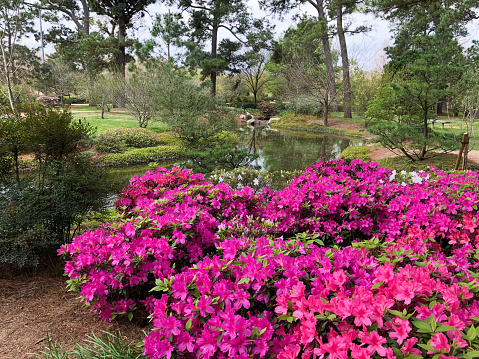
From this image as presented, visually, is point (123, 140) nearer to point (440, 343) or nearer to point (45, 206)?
point (45, 206)

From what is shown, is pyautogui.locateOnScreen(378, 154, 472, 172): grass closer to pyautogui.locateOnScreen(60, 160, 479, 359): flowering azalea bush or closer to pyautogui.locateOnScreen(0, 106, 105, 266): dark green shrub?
pyautogui.locateOnScreen(60, 160, 479, 359): flowering azalea bush

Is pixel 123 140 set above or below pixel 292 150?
above

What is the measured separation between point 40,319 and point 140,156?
8.26 m

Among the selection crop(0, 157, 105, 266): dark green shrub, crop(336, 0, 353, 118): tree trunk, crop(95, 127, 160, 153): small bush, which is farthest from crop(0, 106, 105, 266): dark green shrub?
crop(336, 0, 353, 118): tree trunk

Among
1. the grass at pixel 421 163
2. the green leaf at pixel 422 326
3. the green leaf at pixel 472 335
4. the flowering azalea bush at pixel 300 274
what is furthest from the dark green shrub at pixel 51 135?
the grass at pixel 421 163

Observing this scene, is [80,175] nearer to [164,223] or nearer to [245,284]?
[164,223]

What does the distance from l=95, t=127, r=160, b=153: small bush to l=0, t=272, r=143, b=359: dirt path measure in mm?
8677

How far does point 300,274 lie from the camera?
48.9 inches

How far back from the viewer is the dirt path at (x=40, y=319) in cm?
179

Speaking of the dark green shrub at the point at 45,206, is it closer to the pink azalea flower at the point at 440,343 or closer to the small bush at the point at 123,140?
the pink azalea flower at the point at 440,343

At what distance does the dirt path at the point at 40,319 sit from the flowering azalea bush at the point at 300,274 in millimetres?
158

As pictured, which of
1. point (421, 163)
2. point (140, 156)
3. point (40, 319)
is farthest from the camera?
point (140, 156)

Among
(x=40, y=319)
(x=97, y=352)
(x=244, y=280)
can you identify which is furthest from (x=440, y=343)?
(x=40, y=319)

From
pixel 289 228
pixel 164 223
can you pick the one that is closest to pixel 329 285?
pixel 164 223
